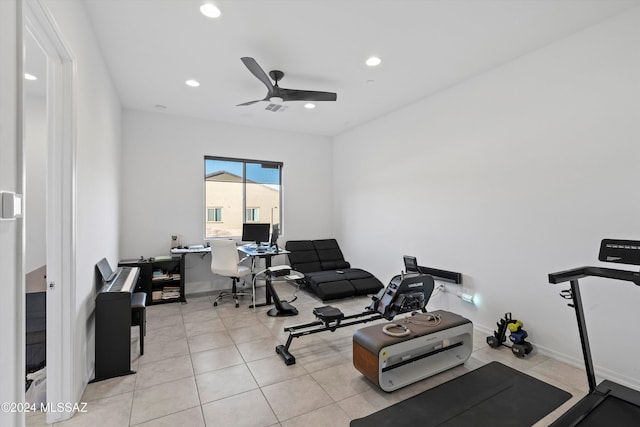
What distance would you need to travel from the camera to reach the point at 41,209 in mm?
3312

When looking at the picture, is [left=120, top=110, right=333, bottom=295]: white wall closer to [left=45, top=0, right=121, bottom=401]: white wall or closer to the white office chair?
the white office chair

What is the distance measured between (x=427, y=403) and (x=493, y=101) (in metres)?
3.28

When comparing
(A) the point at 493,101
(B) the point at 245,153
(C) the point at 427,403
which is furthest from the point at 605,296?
(B) the point at 245,153

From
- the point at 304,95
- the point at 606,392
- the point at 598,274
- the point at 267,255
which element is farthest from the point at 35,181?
the point at 606,392

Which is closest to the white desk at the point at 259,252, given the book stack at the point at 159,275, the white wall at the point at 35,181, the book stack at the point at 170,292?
the book stack at the point at 159,275

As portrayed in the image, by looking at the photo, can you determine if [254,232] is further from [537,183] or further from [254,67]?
[537,183]

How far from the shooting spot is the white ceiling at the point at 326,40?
8.05 ft

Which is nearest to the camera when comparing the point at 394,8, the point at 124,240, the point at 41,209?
the point at 394,8

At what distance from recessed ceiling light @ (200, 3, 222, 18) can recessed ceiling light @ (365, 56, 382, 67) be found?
1605 mm

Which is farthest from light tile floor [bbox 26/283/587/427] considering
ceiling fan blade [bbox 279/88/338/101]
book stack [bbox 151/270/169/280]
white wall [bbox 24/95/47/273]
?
ceiling fan blade [bbox 279/88/338/101]

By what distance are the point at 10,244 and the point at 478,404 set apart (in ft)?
9.78

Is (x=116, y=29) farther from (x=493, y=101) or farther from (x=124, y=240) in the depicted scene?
(x=493, y=101)

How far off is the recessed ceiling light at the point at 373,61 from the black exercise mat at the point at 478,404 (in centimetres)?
328

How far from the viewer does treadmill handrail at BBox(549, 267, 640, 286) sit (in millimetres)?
1896
